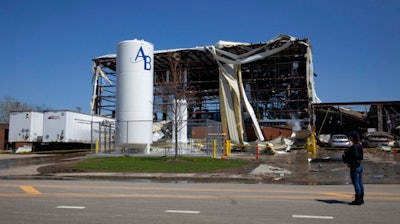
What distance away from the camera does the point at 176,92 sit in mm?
25250

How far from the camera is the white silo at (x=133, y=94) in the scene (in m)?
26.9

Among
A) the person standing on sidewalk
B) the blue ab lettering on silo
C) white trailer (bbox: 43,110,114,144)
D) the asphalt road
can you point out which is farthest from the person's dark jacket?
white trailer (bbox: 43,110,114,144)

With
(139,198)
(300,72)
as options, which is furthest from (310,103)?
(139,198)

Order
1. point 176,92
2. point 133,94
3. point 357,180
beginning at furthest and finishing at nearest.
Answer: point 133,94, point 176,92, point 357,180

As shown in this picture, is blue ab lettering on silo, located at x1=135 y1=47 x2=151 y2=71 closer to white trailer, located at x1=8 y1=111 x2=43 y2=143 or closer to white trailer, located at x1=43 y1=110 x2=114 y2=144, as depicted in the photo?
white trailer, located at x1=43 y1=110 x2=114 y2=144

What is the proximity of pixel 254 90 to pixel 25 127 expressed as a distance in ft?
82.4

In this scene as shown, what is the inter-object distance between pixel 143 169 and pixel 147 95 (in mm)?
9199

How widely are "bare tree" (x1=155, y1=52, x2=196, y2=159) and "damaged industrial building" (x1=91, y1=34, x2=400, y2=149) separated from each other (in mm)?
231

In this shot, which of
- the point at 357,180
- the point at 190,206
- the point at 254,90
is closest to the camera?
the point at 190,206

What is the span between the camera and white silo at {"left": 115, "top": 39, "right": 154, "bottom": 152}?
26.9 m

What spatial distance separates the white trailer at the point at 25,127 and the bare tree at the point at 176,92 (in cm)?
1093

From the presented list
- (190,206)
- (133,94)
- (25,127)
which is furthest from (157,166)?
(25,127)

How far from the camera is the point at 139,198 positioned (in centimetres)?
1034

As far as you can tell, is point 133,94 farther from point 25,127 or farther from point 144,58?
point 25,127
